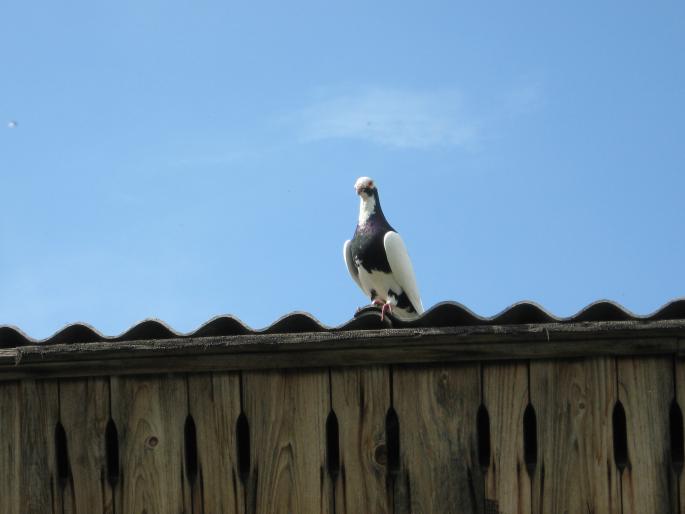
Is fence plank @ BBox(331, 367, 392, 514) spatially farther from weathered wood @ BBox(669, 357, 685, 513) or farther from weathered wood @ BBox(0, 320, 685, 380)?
weathered wood @ BBox(669, 357, 685, 513)

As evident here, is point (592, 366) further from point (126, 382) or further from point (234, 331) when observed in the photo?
point (126, 382)

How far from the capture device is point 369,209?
866 cm

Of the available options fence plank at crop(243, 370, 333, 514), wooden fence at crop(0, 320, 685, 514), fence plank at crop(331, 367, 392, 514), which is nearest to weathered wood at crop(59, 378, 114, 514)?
wooden fence at crop(0, 320, 685, 514)

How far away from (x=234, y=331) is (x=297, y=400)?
1.35 ft

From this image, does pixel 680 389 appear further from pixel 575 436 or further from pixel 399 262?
pixel 399 262

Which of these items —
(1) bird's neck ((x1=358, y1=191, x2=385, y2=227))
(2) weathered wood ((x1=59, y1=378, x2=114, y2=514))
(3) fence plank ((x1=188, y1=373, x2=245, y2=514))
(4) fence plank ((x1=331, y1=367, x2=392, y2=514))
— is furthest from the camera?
(1) bird's neck ((x1=358, y1=191, x2=385, y2=227))

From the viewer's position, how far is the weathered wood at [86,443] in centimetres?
555

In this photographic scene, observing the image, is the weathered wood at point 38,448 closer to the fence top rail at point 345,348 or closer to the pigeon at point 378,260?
the fence top rail at point 345,348

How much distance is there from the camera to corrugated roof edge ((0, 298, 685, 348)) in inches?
206

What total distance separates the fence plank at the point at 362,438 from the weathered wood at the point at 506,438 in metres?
0.43

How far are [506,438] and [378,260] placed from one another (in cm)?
329

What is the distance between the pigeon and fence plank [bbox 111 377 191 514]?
3008 millimetres

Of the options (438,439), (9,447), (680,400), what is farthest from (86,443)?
(680,400)

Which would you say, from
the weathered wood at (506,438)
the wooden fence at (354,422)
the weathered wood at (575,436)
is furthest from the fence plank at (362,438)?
the weathered wood at (575,436)
